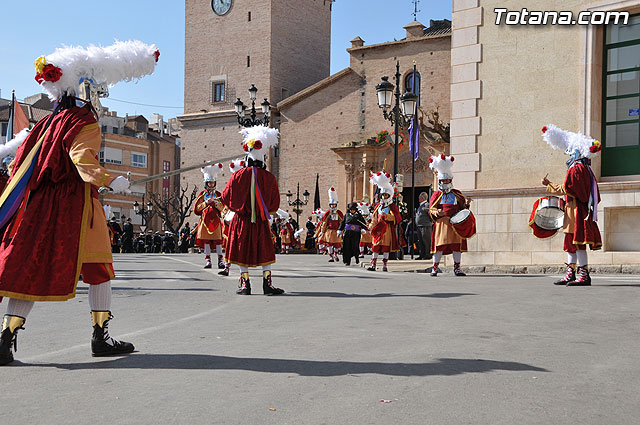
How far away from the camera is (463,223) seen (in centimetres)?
1315

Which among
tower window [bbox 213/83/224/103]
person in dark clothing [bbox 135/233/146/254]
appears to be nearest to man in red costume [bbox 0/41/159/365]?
person in dark clothing [bbox 135/233/146/254]

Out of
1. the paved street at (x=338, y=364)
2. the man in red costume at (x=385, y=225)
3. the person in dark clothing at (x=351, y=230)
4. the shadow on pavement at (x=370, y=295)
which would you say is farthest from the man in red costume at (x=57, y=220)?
the person in dark clothing at (x=351, y=230)

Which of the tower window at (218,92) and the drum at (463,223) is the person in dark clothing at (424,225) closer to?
the drum at (463,223)

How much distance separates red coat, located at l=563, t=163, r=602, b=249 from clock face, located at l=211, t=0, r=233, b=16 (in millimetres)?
47149

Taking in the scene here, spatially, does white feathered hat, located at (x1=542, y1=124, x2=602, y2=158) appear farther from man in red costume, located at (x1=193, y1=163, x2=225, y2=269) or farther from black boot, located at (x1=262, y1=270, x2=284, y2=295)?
man in red costume, located at (x1=193, y1=163, x2=225, y2=269)

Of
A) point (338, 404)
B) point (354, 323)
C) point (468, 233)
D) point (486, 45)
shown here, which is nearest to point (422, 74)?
point (486, 45)

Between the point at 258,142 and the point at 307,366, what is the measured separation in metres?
5.93

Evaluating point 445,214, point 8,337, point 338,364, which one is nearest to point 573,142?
point 445,214

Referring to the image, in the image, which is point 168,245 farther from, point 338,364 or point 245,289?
point 338,364

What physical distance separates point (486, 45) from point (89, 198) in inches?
494

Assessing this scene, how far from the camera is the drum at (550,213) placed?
37.1ft

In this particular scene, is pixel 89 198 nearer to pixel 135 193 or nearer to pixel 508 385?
pixel 508 385

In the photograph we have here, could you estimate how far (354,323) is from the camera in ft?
22.0

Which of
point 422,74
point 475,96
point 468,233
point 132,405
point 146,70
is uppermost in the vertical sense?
point 422,74
